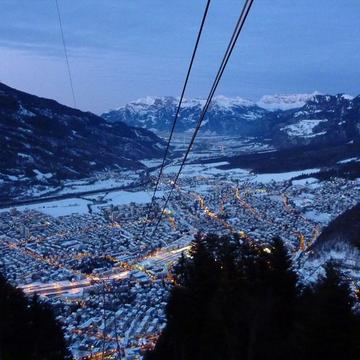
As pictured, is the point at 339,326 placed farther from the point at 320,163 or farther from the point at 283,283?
the point at 320,163

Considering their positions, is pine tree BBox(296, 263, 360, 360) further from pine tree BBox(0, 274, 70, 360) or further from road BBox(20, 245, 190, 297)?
road BBox(20, 245, 190, 297)

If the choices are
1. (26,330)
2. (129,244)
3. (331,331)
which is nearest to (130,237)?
(129,244)

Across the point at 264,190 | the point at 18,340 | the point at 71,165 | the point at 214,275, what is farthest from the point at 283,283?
the point at 71,165


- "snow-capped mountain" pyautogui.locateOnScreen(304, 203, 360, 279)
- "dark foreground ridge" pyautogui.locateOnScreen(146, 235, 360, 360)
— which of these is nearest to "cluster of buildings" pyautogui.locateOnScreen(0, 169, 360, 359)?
"dark foreground ridge" pyautogui.locateOnScreen(146, 235, 360, 360)

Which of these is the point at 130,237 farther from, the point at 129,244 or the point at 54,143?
the point at 54,143

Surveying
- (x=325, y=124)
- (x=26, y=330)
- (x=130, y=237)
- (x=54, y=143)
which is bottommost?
(x=26, y=330)

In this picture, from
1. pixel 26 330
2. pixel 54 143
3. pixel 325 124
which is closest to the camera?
pixel 26 330

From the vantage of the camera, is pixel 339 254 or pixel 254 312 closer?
pixel 254 312

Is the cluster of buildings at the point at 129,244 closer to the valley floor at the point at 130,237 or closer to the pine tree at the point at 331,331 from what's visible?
the valley floor at the point at 130,237

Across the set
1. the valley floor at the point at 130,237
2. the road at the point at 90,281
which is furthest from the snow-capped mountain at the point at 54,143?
the road at the point at 90,281
